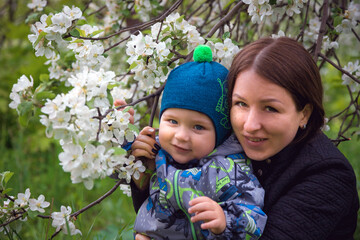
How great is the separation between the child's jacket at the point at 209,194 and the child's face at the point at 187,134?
47mm

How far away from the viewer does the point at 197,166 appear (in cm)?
166

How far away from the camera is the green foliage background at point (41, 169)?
2729 millimetres

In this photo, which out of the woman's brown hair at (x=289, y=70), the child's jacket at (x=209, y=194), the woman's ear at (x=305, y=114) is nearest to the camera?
the child's jacket at (x=209, y=194)

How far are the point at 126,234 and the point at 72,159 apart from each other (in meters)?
1.29

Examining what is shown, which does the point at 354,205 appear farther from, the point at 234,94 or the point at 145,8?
the point at 145,8

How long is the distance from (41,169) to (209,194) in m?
2.67

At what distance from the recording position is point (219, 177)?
1.54 m

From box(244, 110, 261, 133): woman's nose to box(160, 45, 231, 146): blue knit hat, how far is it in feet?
0.48

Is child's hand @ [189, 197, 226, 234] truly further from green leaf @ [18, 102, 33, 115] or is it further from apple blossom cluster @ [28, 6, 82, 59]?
apple blossom cluster @ [28, 6, 82, 59]

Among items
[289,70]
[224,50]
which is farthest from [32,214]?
[289,70]

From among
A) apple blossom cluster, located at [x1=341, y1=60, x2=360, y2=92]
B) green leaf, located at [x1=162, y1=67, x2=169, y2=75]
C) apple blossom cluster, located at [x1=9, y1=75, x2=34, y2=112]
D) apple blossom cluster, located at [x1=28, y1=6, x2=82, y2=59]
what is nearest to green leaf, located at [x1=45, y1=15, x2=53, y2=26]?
apple blossom cluster, located at [x1=28, y1=6, x2=82, y2=59]

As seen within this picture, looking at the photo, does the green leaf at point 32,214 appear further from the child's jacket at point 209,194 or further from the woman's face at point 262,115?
the woman's face at point 262,115

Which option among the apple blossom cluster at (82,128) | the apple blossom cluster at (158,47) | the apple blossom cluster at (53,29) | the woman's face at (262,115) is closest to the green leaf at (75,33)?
the apple blossom cluster at (53,29)

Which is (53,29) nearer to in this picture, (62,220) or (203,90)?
(203,90)
